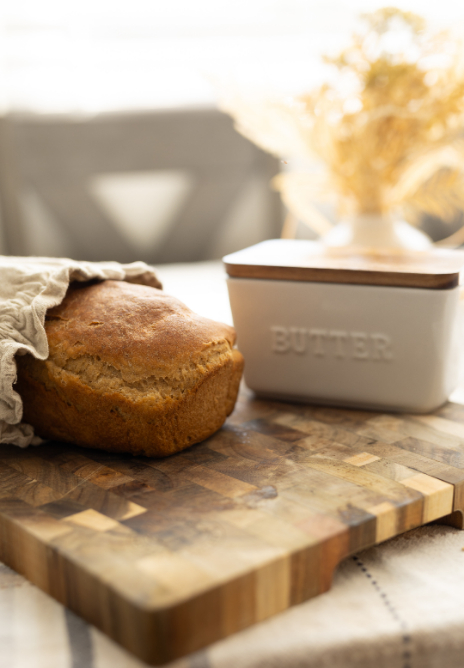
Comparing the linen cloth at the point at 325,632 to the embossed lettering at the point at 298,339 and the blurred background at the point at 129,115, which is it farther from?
the blurred background at the point at 129,115

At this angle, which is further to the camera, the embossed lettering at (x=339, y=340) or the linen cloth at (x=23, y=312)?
the embossed lettering at (x=339, y=340)

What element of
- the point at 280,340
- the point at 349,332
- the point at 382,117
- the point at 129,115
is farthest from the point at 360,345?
the point at 129,115

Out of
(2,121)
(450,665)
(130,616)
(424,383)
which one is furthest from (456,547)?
(2,121)

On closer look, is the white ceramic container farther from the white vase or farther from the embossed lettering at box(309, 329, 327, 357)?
the white vase

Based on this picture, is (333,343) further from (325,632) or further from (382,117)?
(382,117)

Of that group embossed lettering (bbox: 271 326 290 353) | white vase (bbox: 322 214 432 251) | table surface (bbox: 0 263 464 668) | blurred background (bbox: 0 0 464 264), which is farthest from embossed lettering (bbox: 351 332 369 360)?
blurred background (bbox: 0 0 464 264)

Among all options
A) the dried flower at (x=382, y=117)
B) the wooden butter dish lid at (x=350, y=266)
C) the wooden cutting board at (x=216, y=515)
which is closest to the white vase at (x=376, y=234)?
the dried flower at (x=382, y=117)

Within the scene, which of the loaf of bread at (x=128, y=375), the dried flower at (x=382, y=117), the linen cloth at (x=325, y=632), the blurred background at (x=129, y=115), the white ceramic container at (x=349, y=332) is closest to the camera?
the linen cloth at (x=325, y=632)
